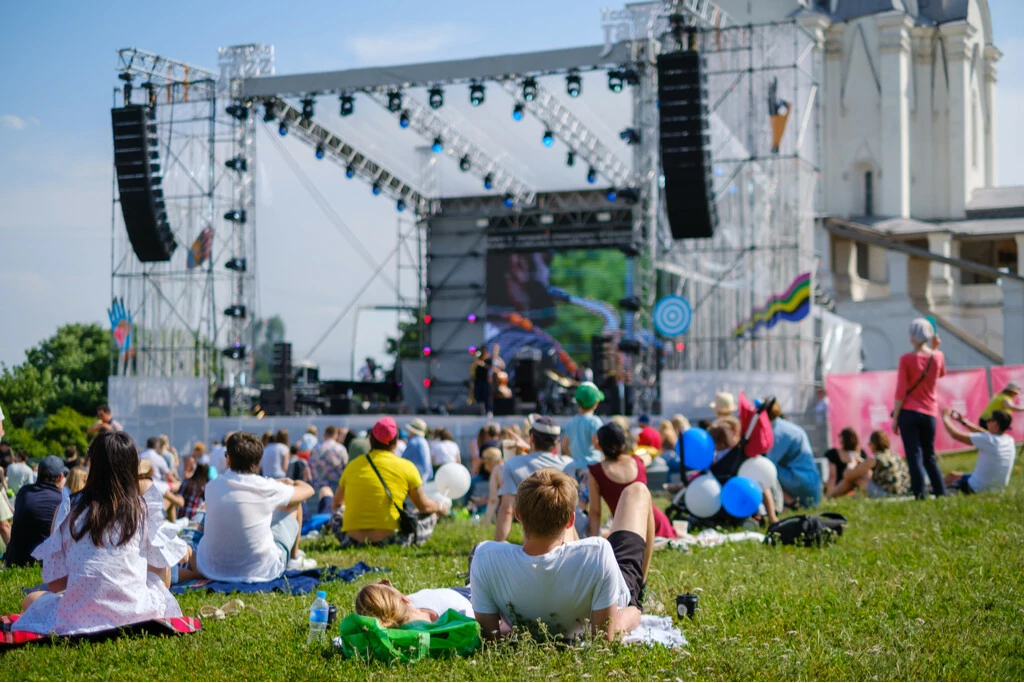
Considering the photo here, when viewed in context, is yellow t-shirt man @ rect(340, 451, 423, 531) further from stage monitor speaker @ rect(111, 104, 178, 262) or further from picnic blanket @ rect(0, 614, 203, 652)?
stage monitor speaker @ rect(111, 104, 178, 262)

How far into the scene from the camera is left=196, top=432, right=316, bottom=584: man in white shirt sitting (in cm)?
618

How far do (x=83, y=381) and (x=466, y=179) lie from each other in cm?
1009

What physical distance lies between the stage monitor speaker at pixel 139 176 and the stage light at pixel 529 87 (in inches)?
239

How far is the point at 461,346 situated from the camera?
26375 mm

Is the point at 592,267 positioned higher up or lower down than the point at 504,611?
higher up

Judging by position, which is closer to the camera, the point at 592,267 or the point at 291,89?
the point at 291,89

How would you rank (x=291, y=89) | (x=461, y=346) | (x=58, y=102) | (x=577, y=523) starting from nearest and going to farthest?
(x=577, y=523), (x=58, y=102), (x=291, y=89), (x=461, y=346)

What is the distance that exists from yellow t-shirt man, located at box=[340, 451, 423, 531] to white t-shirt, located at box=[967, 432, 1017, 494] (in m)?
4.87

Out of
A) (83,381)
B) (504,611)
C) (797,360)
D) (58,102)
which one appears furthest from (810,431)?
(83,381)

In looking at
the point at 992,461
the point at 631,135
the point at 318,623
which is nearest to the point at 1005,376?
the point at 631,135

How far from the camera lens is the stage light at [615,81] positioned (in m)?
17.7

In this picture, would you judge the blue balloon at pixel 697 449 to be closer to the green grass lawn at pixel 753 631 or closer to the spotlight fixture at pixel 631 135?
the green grass lawn at pixel 753 631

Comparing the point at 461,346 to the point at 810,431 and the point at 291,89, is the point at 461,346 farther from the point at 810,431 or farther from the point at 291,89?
the point at 810,431

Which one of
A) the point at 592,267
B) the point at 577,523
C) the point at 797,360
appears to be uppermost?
the point at 592,267
